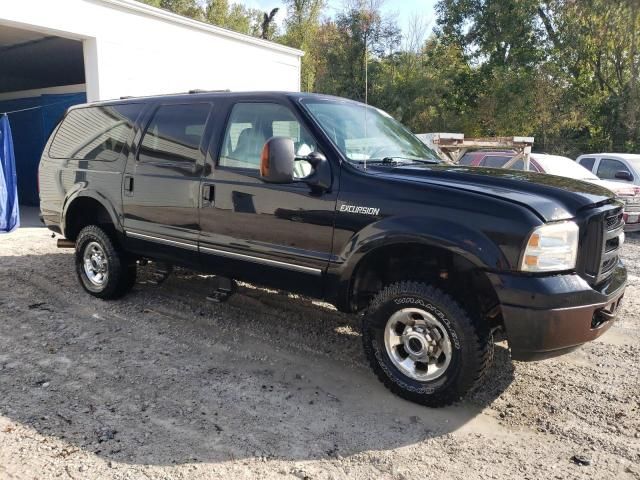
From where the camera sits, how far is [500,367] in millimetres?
4031

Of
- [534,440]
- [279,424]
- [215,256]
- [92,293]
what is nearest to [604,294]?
[534,440]

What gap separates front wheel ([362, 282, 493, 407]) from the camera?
318 cm

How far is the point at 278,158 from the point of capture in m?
3.39

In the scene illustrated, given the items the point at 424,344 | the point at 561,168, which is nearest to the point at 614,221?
the point at 424,344

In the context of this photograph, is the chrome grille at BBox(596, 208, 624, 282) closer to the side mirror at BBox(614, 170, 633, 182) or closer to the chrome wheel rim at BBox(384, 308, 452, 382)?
the chrome wheel rim at BBox(384, 308, 452, 382)

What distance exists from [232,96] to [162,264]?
1.84 metres

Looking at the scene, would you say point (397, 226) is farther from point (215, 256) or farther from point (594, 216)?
point (215, 256)

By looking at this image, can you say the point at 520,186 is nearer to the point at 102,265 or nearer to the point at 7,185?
the point at 102,265

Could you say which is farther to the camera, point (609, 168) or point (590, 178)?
point (609, 168)

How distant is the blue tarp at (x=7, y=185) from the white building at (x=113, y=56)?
4.54ft

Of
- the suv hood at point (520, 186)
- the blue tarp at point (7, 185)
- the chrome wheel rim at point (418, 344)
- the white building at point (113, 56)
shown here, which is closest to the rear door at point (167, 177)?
the suv hood at point (520, 186)

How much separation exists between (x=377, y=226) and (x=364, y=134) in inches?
40.0

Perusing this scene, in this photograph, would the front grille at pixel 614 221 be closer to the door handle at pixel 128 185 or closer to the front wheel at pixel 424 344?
the front wheel at pixel 424 344

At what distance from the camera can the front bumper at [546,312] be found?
2908mm
